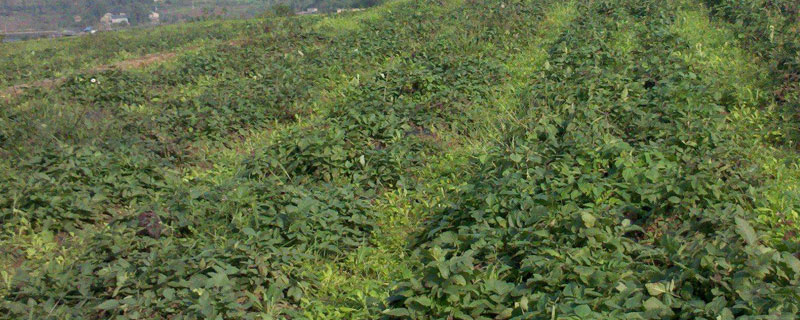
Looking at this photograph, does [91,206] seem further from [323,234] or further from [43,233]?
[323,234]

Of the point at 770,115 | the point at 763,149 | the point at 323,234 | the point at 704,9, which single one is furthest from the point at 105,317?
the point at 704,9

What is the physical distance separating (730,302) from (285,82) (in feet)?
22.3

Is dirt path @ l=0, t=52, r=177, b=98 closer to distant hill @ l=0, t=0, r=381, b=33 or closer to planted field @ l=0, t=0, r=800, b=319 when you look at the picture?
planted field @ l=0, t=0, r=800, b=319

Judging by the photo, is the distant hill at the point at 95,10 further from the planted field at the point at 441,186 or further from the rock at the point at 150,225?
the rock at the point at 150,225

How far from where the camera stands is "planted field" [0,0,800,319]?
139 inches

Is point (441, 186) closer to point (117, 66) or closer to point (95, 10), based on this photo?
point (117, 66)

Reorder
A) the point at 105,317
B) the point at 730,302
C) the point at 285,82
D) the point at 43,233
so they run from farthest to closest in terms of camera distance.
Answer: the point at 285,82
the point at 43,233
the point at 105,317
the point at 730,302

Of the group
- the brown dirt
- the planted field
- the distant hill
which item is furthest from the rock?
the distant hill

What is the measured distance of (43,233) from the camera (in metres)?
5.23

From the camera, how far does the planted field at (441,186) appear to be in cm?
352

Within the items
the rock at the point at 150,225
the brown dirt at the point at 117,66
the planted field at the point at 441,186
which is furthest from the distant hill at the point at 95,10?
the rock at the point at 150,225

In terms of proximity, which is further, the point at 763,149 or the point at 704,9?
the point at 704,9

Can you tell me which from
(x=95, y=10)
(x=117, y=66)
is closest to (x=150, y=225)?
(x=117, y=66)

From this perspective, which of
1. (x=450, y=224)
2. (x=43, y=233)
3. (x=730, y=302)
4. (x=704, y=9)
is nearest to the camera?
(x=730, y=302)
